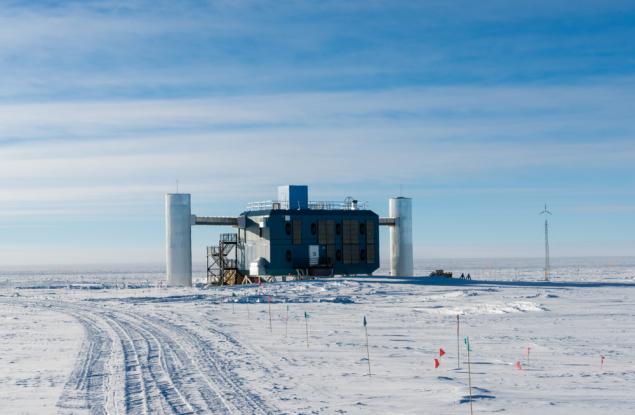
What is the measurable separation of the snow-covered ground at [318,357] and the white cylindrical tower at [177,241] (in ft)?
55.3

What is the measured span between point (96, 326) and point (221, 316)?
5.54m

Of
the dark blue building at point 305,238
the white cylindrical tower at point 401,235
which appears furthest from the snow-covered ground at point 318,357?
the white cylindrical tower at point 401,235

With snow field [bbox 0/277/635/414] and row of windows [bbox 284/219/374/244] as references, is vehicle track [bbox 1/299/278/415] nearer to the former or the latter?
snow field [bbox 0/277/635/414]

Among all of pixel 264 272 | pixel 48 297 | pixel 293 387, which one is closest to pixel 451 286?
pixel 264 272

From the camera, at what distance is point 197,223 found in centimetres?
5772

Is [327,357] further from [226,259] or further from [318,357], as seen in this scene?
[226,259]

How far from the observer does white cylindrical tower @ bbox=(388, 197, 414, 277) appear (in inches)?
2532

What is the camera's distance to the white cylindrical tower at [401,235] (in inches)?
2532

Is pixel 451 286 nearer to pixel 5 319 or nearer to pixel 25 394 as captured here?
pixel 5 319

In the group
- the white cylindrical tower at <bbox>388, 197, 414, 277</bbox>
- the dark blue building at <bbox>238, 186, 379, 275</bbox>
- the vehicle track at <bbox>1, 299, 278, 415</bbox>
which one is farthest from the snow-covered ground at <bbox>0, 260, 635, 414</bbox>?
the white cylindrical tower at <bbox>388, 197, 414, 277</bbox>

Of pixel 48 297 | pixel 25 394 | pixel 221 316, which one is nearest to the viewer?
pixel 25 394

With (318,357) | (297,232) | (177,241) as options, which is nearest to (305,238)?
(297,232)

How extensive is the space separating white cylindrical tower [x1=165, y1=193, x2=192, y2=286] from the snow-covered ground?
1685 centimetres

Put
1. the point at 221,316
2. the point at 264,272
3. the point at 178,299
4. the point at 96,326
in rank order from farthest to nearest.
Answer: the point at 264,272
the point at 178,299
the point at 221,316
the point at 96,326
